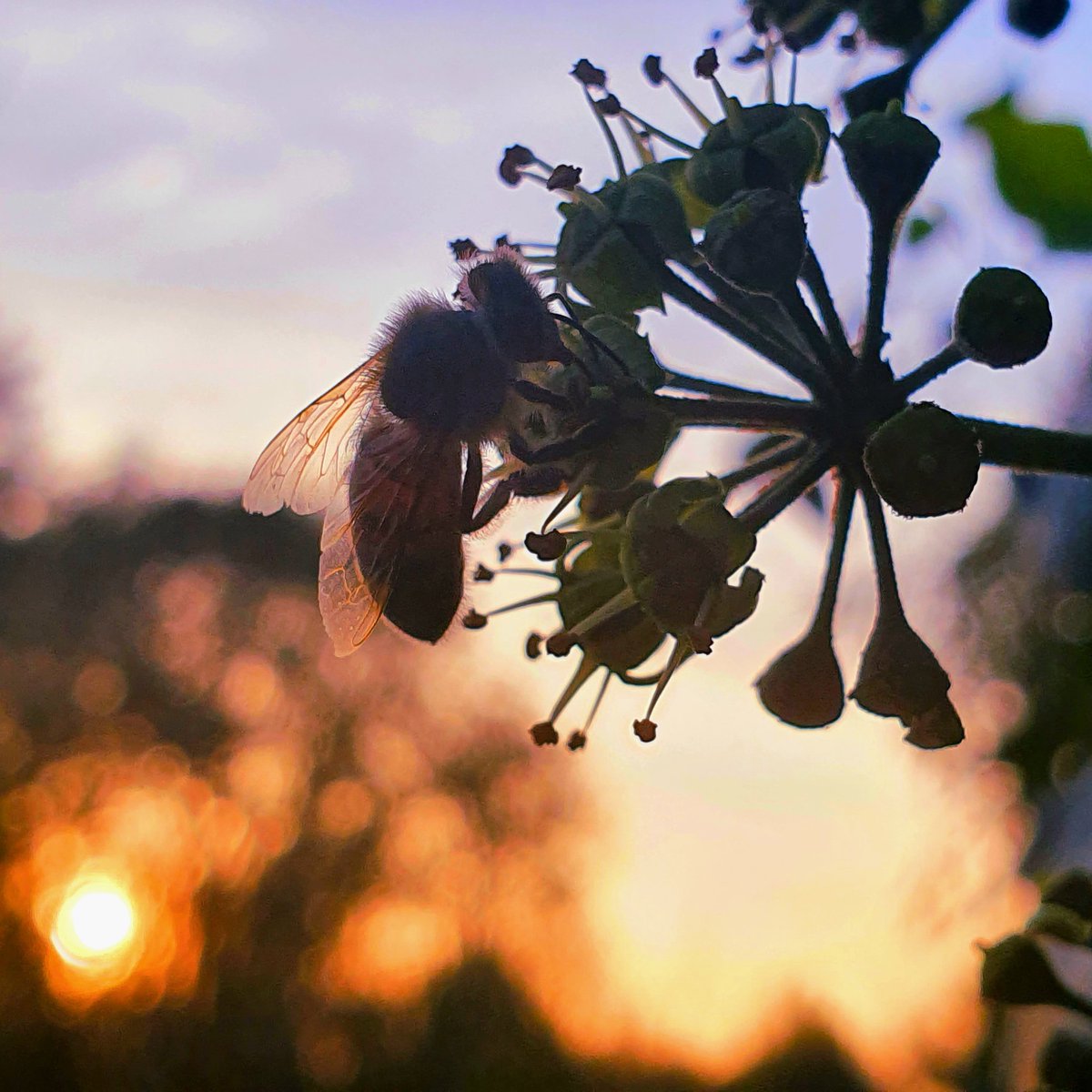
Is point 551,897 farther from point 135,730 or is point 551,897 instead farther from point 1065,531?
point 1065,531

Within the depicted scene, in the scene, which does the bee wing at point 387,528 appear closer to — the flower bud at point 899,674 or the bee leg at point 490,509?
the bee leg at point 490,509

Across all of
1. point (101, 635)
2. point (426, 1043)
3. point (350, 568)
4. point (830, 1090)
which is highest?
point (101, 635)

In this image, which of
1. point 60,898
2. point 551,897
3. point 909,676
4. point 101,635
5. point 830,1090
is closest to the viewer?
point 909,676

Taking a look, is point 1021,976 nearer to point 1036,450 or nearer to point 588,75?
point 1036,450

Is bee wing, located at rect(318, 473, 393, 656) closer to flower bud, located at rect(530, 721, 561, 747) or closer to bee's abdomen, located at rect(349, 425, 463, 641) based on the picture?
bee's abdomen, located at rect(349, 425, 463, 641)

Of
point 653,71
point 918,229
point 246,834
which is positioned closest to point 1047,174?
point 918,229

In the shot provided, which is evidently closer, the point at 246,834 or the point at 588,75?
the point at 588,75

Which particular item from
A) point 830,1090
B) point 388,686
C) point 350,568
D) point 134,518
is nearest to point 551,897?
point 388,686
